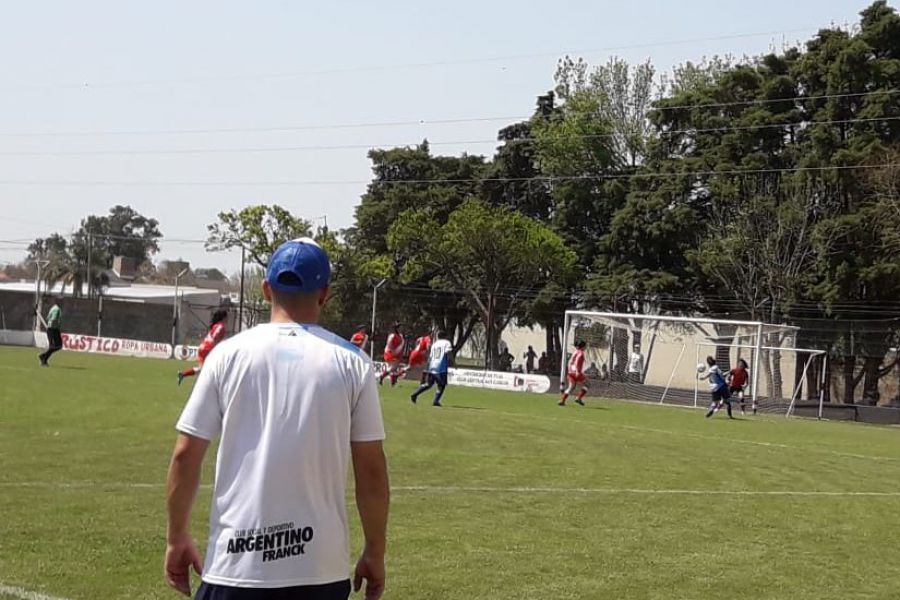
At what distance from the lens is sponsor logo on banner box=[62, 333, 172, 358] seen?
188ft

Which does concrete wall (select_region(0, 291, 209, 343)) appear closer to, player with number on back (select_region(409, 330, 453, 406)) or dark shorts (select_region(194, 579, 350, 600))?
player with number on back (select_region(409, 330, 453, 406))

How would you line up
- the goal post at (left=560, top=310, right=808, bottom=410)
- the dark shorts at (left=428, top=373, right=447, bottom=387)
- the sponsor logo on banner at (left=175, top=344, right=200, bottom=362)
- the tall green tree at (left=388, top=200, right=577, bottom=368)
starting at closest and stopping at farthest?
the dark shorts at (left=428, top=373, right=447, bottom=387), the goal post at (left=560, top=310, right=808, bottom=410), the sponsor logo on banner at (left=175, top=344, right=200, bottom=362), the tall green tree at (left=388, top=200, right=577, bottom=368)

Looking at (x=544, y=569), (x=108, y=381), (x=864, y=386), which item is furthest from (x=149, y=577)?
(x=864, y=386)

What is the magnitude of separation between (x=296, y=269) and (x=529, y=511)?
754cm

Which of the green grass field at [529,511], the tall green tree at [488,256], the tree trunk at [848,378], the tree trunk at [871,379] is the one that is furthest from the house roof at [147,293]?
the green grass field at [529,511]

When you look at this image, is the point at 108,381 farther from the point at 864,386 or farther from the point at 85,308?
the point at 85,308

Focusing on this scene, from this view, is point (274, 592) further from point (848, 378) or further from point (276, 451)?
point (848, 378)

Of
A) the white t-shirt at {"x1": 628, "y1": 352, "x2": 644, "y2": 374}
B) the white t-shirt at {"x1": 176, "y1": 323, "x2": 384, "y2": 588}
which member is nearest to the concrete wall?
the white t-shirt at {"x1": 628, "y1": 352, "x2": 644, "y2": 374}

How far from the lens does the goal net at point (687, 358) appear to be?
4491 cm

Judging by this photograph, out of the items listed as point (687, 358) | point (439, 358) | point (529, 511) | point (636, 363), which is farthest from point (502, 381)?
point (529, 511)

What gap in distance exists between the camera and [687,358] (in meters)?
49.2

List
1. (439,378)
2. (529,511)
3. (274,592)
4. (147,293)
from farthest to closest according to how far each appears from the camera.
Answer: (147,293), (439,378), (529,511), (274,592)

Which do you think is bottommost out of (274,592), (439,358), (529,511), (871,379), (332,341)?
(871,379)

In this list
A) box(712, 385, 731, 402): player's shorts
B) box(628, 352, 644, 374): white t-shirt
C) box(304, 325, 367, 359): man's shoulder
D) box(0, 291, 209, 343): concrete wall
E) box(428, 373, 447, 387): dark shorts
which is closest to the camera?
box(304, 325, 367, 359): man's shoulder
